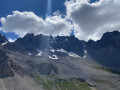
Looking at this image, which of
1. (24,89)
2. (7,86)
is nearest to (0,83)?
(7,86)

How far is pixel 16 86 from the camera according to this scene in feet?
653

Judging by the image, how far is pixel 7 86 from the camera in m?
195

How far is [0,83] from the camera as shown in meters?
196

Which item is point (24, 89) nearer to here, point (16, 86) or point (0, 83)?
point (16, 86)

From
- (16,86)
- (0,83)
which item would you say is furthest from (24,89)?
(0,83)

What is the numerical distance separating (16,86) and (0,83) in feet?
55.2

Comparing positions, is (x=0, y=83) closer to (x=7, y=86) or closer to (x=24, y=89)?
(x=7, y=86)

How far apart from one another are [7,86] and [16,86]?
31.1 feet

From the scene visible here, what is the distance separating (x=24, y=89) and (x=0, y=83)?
25824 mm

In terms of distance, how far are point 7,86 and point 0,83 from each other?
8.44m

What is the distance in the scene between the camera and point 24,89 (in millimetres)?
197750
